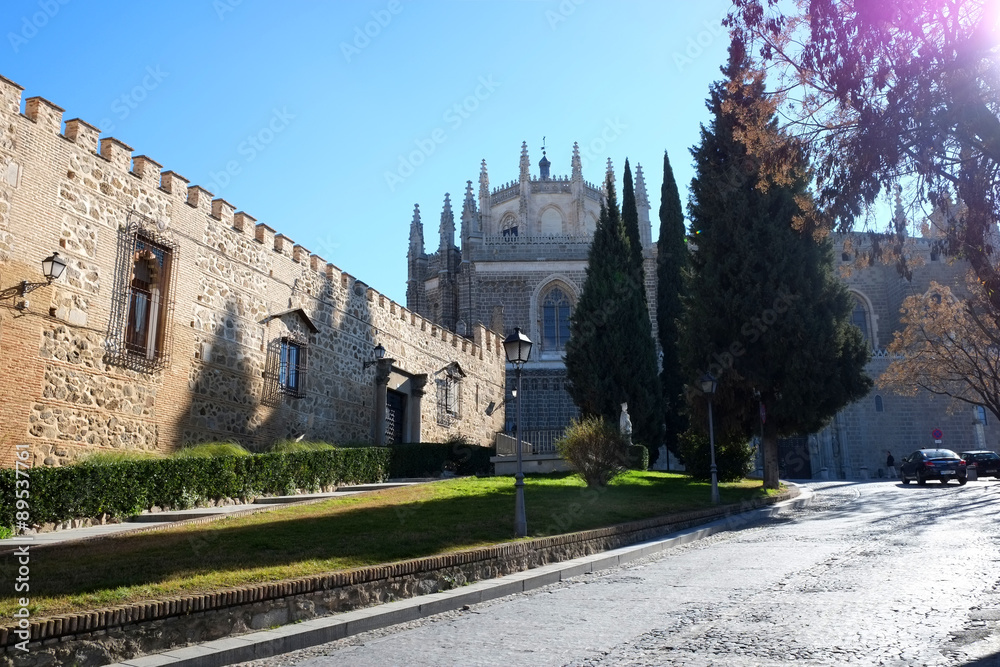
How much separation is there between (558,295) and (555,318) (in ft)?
4.09

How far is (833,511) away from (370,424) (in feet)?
39.2

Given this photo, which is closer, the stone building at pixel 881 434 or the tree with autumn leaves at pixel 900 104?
the tree with autumn leaves at pixel 900 104

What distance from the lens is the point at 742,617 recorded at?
241 inches

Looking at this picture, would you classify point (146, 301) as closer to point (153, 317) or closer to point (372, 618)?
point (153, 317)

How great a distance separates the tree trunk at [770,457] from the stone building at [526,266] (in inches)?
523

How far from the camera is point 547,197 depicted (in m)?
48.7

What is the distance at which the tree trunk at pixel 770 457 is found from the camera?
2020 cm

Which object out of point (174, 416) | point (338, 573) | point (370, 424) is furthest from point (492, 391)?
point (338, 573)

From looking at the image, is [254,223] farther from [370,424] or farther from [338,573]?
[338,573]

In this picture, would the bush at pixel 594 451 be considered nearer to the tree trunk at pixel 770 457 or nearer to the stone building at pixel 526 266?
the tree trunk at pixel 770 457

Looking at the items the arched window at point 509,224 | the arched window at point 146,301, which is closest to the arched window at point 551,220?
the arched window at point 509,224

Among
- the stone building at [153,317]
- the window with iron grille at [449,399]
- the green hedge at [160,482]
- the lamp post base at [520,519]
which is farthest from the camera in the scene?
the window with iron grille at [449,399]

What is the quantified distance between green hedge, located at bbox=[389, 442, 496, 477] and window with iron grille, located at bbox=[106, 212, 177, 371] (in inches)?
265

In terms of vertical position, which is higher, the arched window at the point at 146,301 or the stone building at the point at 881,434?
the arched window at the point at 146,301
